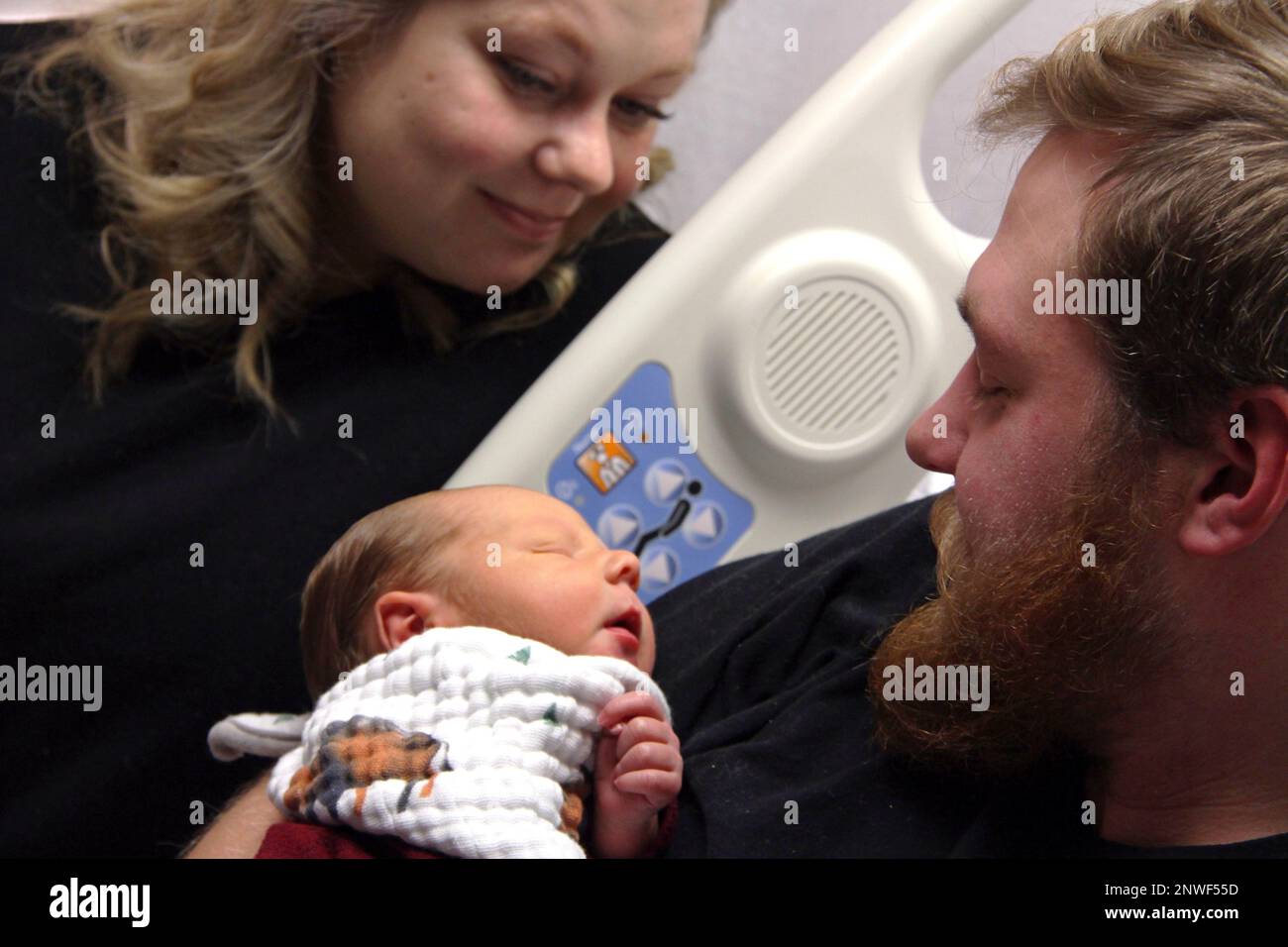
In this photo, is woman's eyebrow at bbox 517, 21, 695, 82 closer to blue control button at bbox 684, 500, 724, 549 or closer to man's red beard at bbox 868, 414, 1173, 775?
blue control button at bbox 684, 500, 724, 549

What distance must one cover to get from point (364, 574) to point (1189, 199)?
536 millimetres

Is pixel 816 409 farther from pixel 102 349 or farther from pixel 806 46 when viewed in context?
pixel 102 349

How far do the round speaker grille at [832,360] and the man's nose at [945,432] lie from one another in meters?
0.27

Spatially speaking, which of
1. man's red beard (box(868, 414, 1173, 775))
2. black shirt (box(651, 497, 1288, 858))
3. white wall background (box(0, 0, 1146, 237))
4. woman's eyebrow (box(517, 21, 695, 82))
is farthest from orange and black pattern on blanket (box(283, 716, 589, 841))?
woman's eyebrow (box(517, 21, 695, 82))

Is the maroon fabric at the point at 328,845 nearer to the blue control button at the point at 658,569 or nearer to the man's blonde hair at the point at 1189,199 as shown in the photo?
the blue control button at the point at 658,569

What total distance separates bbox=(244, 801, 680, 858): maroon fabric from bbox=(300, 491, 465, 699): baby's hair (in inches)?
4.6

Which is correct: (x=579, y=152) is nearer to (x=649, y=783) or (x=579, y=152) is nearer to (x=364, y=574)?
(x=364, y=574)

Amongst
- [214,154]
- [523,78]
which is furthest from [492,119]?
[214,154]

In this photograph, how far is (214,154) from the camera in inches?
48.2

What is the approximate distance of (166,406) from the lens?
43.8 inches

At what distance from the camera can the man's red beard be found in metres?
0.77

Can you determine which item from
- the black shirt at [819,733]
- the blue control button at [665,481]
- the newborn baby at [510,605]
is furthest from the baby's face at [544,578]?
the blue control button at [665,481]

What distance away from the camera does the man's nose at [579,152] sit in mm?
1125
